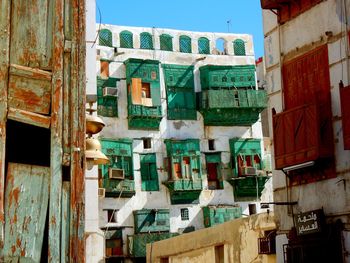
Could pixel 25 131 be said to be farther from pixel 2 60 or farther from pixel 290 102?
pixel 290 102

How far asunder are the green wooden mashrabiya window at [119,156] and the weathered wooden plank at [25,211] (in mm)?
27535

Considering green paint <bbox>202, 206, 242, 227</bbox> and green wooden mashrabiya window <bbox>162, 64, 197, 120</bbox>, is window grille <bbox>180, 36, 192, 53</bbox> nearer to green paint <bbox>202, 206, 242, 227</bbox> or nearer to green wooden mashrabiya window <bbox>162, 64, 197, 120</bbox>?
green wooden mashrabiya window <bbox>162, 64, 197, 120</bbox>

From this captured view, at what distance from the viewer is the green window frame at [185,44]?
120 ft

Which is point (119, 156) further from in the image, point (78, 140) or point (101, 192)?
point (78, 140)

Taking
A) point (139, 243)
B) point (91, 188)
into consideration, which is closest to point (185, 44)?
point (139, 243)

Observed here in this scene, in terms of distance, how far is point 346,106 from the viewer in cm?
1392

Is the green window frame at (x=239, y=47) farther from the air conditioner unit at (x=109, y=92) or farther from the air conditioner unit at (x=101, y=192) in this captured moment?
the air conditioner unit at (x=101, y=192)

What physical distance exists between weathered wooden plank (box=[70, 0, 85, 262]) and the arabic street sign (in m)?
10.3

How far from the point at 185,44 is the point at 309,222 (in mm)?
22647

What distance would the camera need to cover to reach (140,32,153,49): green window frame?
3566cm

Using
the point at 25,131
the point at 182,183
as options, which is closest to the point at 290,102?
the point at 25,131

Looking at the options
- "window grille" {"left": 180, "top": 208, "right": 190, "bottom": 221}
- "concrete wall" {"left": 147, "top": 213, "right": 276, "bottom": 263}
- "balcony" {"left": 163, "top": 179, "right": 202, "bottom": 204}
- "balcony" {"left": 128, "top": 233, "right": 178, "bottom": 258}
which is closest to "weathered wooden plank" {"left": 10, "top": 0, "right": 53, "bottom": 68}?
"concrete wall" {"left": 147, "top": 213, "right": 276, "bottom": 263}

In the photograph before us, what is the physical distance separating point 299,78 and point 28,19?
1125 cm

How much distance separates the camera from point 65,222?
205 inches
